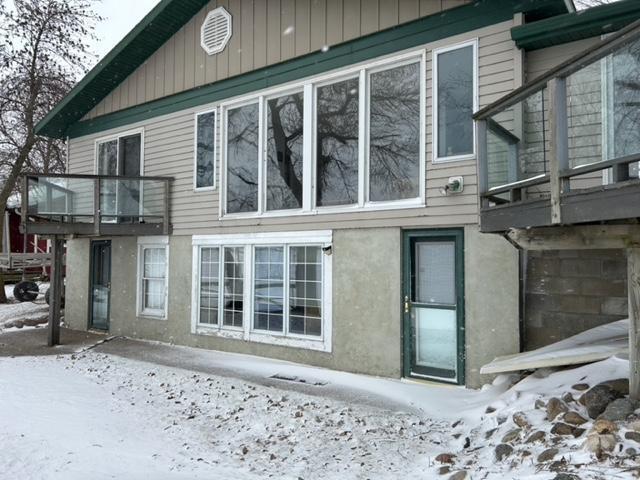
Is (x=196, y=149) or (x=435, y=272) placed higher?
(x=196, y=149)

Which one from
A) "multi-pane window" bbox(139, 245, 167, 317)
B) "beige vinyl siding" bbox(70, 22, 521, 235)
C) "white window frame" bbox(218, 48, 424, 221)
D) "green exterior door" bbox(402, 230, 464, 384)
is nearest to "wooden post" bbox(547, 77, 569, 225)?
"beige vinyl siding" bbox(70, 22, 521, 235)

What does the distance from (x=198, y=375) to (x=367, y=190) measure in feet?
12.1

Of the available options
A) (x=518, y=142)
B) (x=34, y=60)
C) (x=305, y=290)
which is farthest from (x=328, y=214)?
(x=34, y=60)

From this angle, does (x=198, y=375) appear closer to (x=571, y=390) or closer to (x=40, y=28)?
(x=571, y=390)

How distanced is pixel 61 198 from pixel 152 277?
7.70 ft

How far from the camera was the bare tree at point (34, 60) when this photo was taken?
1689 centimetres

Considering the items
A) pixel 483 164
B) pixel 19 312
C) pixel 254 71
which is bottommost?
pixel 19 312

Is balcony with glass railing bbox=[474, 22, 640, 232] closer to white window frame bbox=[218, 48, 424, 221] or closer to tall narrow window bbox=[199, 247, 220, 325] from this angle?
white window frame bbox=[218, 48, 424, 221]

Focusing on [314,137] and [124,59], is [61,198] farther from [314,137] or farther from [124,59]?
[314,137]

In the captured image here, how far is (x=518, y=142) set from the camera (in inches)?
192

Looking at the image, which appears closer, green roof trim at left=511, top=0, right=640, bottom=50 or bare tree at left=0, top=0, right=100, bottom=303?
green roof trim at left=511, top=0, right=640, bottom=50

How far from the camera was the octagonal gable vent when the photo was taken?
9.51 m

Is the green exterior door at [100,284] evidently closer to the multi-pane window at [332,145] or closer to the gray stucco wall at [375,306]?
the gray stucco wall at [375,306]

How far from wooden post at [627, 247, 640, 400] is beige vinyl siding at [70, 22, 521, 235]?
2.39 metres
